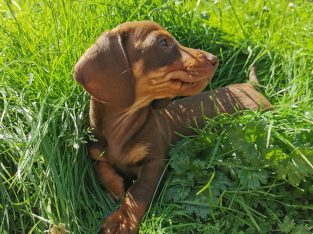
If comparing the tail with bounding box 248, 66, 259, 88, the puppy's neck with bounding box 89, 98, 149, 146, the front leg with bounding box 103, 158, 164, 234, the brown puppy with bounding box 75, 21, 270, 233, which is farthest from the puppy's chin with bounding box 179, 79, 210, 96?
the tail with bounding box 248, 66, 259, 88

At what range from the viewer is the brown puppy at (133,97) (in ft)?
8.93

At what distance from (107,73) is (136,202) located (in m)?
0.67

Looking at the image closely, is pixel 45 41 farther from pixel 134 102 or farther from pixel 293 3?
pixel 293 3

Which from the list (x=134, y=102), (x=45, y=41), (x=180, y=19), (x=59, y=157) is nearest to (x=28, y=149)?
(x=59, y=157)

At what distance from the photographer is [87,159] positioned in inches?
122

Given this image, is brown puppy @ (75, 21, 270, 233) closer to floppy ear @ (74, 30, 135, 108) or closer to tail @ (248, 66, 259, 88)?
floppy ear @ (74, 30, 135, 108)

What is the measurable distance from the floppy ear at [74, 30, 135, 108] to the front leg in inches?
15.6

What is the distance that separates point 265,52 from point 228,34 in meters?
0.33

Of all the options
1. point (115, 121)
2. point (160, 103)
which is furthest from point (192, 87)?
point (115, 121)

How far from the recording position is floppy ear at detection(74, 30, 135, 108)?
268cm

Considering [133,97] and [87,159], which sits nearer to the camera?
Answer: [133,97]

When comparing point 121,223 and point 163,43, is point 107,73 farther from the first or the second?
point 121,223

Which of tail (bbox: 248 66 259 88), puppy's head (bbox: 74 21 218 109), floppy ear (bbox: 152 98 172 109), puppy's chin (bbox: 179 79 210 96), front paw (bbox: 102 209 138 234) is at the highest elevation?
puppy's head (bbox: 74 21 218 109)

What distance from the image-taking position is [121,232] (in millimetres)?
2740
